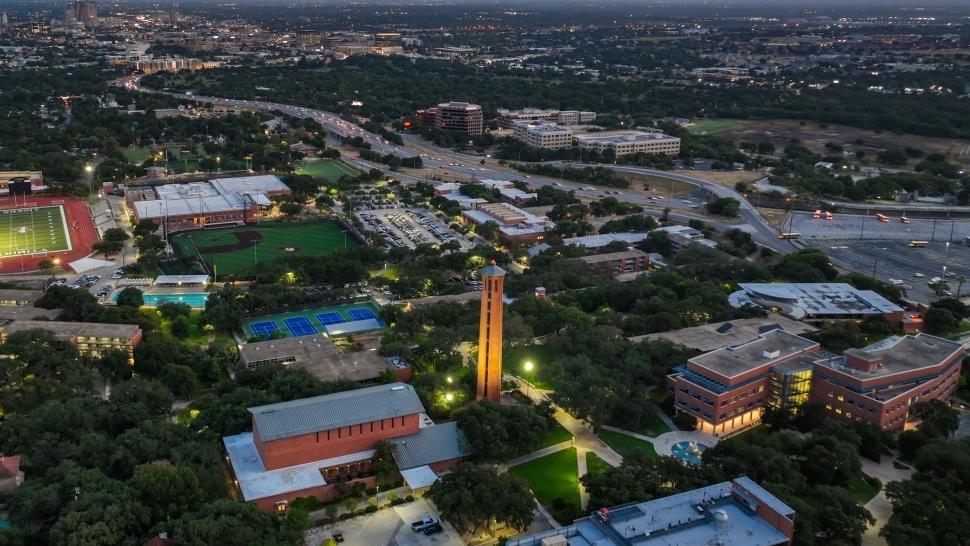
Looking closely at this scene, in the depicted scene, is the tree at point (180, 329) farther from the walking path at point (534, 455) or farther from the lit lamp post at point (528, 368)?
the walking path at point (534, 455)

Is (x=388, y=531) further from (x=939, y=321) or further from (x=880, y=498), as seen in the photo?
(x=939, y=321)

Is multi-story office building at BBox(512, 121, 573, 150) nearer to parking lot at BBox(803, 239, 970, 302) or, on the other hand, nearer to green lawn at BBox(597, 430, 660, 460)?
parking lot at BBox(803, 239, 970, 302)

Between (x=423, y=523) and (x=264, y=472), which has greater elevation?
(x=264, y=472)

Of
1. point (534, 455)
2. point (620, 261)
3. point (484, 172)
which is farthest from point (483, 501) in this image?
point (484, 172)

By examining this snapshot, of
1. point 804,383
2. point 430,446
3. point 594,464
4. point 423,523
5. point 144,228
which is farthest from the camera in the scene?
point 144,228

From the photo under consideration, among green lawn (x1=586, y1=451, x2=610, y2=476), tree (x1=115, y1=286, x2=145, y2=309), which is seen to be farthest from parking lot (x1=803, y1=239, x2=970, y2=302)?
tree (x1=115, y1=286, x2=145, y2=309)

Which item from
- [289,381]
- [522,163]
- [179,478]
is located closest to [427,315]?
[289,381]
